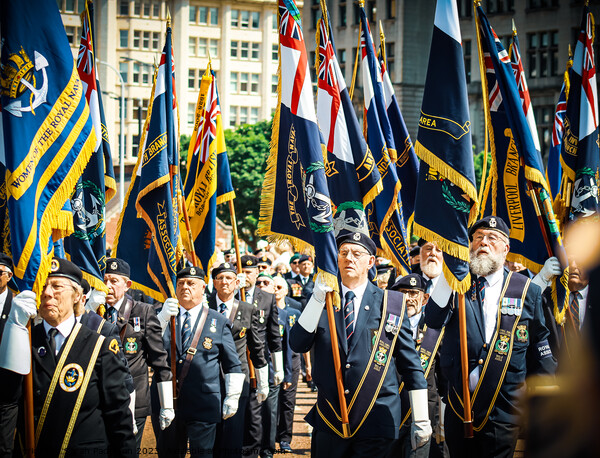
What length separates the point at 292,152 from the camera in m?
7.54

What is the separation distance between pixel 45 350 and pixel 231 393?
130 inches

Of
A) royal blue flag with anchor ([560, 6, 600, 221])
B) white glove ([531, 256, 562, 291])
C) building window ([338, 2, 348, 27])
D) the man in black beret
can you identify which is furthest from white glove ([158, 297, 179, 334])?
building window ([338, 2, 348, 27])

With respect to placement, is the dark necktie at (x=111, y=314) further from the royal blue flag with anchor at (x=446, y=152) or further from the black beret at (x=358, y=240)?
the royal blue flag with anchor at (x=446, y=152)

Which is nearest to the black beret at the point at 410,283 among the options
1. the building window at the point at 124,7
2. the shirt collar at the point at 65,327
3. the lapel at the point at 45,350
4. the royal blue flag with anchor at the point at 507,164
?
the royal blue flag with anchor at the point at 507,164

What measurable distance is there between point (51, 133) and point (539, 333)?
4042 mm

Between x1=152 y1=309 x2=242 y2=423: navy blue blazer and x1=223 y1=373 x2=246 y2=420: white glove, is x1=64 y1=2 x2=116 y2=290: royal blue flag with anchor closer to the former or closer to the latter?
x1=152 y1=309 x2=242 y2=423: navy blue blazer

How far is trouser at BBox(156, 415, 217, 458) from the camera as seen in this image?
8078 mm

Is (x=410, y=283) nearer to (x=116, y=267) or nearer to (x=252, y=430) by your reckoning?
(x=252, y=430)

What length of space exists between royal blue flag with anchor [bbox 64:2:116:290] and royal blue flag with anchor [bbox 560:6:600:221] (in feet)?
16.3

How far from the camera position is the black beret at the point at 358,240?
669 centimetres

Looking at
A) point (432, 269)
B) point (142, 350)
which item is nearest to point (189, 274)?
point (142, 350)

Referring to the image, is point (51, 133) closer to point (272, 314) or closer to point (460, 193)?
point (460, 193)

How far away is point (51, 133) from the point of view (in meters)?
6.12

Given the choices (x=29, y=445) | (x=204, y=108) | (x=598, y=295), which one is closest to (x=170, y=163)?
(x=204, y=108)
